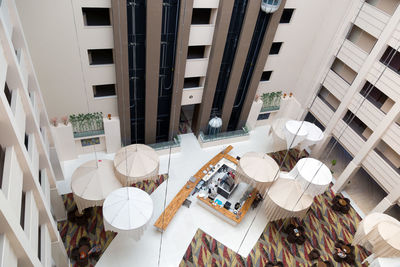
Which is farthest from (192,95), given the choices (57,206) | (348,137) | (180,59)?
(348,137)

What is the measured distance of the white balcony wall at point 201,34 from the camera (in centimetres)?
1531

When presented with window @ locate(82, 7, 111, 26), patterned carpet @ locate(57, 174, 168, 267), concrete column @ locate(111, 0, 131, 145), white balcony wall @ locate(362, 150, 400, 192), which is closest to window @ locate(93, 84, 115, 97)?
concrete column @ locate(111, 0, 131, 145)

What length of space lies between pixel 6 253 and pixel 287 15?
55.1 ft

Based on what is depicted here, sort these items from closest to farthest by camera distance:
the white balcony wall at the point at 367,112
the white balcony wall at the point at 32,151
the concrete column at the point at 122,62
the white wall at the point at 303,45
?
the white balcony wall at the point at 32,151, the concrete column at the point at 122,62, the white balcony wall at the point at 367,112, the white wall at the point at 303,45

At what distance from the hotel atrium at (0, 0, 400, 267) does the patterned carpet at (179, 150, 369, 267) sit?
0.19 feet

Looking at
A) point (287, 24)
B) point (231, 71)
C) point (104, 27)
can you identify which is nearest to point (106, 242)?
point (104, 27)

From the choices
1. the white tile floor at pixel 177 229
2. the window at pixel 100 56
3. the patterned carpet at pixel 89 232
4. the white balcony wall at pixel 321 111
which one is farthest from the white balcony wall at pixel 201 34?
the patterned carpet at pixel 89 232

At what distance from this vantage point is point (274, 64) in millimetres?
18906

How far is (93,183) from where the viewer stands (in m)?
14.0

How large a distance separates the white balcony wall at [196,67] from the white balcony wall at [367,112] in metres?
8.33

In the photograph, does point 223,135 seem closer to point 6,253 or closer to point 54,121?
point 54,121

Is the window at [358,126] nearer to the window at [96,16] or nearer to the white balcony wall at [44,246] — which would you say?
the window at [96,16]

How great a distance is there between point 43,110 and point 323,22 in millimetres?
15554

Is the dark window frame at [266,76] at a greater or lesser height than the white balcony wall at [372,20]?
lesser
